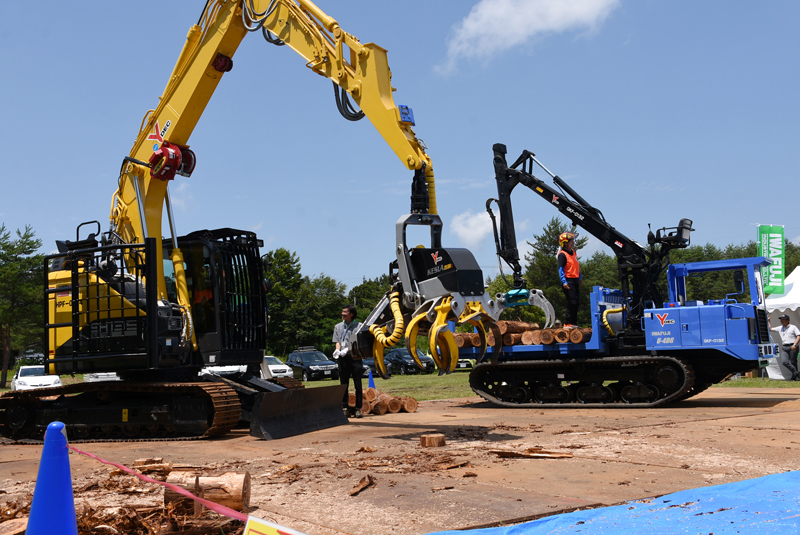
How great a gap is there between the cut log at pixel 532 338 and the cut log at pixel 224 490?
9.77m

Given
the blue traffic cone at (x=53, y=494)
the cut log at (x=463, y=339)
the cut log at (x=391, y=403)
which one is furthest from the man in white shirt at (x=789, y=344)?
the blue traffic cone at (x=53, y=494)

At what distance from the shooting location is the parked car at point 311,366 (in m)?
31.5

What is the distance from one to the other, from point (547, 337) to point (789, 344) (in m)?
9.39

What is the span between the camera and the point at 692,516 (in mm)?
4461

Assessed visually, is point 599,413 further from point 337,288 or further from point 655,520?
point 337,288

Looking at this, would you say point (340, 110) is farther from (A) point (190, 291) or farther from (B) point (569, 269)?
(B) point (569, 269)

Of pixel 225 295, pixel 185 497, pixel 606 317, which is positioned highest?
pixel 225 295

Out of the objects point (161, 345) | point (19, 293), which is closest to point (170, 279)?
point (161, 345)

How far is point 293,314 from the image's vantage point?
187 ft

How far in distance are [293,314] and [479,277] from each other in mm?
50098

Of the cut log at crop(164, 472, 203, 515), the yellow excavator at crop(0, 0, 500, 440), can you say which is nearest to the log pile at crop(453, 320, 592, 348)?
the yellow excavator at crop(0, 0, 500, 440)

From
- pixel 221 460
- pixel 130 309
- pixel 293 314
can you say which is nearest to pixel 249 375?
pixel 130 309

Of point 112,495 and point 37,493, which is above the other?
point 37,493

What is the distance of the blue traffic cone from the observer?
11.4 ft
